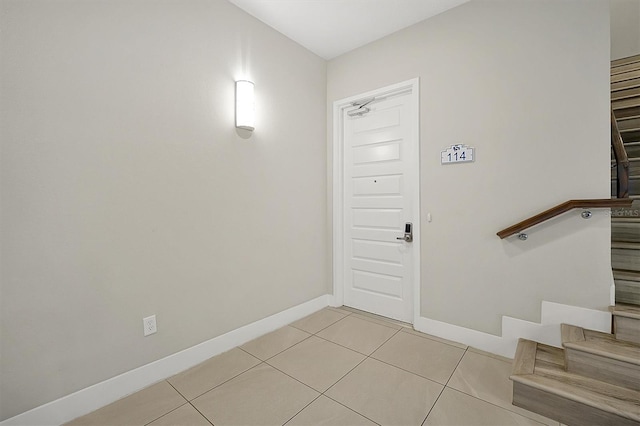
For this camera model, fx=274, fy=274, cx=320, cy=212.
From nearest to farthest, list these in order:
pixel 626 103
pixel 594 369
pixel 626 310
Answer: pixel 594 369 < pixel 626 310 < pixel 626 103

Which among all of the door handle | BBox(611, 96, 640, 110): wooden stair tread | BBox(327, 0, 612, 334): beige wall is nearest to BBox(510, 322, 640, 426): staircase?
BBox(327, 0, 612, 334): beige wall

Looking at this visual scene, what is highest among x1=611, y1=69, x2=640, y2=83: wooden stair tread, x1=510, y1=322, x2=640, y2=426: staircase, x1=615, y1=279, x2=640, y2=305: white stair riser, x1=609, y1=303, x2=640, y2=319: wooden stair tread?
x1=611, y1=69, x2=640, y2=83: wooden stair tread

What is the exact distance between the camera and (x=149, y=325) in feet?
6.14

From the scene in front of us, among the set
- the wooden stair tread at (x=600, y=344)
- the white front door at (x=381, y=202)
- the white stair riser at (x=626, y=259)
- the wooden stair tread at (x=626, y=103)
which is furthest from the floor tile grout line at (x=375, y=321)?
the wooden stair tread at (x=626, y=103)

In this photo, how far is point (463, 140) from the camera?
7.67ft

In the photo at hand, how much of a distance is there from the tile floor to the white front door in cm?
59

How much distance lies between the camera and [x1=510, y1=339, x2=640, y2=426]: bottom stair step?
1.37 meters

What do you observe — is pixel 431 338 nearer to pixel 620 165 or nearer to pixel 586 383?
pixel 586 383

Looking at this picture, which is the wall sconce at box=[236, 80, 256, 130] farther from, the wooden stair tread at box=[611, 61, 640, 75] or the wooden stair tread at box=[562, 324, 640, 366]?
the wooden stair tread at box=[611, 61, 640, 75]

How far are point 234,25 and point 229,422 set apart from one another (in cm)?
288

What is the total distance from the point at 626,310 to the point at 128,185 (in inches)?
129

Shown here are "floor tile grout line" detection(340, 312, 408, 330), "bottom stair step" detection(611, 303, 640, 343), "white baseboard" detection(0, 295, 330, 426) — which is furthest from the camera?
"floor tile grout line" detection(340, 312, 408, 330)

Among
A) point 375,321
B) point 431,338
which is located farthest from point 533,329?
point 375,321

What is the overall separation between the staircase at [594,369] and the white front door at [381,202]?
106 cm
